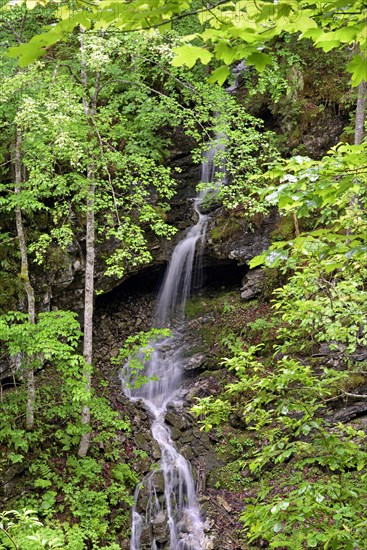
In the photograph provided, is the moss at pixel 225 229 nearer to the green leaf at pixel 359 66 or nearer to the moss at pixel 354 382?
the moss at pixel 354 382

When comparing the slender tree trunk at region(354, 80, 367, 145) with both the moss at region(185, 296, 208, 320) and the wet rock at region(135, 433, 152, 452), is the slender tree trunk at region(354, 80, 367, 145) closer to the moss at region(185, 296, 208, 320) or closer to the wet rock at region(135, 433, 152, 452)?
the moss at region(185, 296, 208, 320)

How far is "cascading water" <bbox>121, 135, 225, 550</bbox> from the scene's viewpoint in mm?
8258

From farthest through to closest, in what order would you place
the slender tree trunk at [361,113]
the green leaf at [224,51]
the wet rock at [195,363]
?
the wet rock at [195,363] → the slender tree trunk at [361,113] → the green leaf at [224,51]

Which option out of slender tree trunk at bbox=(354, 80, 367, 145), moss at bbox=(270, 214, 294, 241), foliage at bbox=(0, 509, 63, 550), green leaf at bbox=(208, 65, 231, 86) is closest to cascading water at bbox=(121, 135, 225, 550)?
moss at bbox=(270, 214, 294, 241)

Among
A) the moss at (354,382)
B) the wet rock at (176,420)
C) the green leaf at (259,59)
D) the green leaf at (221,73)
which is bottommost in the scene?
the wet rock at (176,420)

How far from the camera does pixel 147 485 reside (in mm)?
8859

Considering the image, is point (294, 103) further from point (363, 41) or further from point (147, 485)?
point (363, 41)

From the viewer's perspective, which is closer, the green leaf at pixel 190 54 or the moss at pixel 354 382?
the green leaf at pixel 190 54

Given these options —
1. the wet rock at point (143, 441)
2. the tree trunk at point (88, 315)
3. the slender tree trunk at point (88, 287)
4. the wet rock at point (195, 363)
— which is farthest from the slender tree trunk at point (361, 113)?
the wet rock at point (143, 441)

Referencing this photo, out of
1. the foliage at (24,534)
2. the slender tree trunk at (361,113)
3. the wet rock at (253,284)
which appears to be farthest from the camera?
the wet rock at (253,284)

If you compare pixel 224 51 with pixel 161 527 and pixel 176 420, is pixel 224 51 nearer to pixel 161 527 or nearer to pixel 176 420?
pixel 161 527

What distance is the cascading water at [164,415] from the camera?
27.1ft

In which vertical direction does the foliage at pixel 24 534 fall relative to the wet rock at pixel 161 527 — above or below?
above

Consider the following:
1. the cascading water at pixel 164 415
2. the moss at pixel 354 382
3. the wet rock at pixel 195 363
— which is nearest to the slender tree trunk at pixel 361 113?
the cascading water at pixel 164 415
